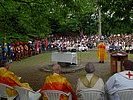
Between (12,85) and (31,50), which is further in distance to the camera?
(31,50)

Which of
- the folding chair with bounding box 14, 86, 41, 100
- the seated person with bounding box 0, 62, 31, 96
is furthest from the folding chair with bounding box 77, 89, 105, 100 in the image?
the seated person with bounding box 0, 62, 31, 96

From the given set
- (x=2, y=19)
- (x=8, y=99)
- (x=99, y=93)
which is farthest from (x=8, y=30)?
(x=99, y=93)

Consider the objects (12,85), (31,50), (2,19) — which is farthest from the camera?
(31,50)

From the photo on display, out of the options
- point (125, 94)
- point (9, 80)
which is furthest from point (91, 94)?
point (9, 80)

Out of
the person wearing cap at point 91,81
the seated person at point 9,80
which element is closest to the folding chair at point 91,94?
the person wearing cap at point 91,81

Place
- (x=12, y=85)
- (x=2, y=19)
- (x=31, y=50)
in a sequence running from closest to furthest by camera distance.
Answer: (x=12, y=85) → (x=2, y=19) → (x=31, y=50)

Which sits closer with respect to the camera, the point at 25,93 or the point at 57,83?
the point at 57,83

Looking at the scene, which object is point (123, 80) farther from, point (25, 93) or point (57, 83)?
point (25, 93)

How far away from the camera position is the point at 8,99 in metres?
10.2

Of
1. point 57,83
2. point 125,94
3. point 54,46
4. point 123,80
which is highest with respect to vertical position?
point 123,80

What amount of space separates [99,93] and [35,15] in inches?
433

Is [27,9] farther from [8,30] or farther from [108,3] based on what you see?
[108,3]

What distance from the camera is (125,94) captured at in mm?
8938

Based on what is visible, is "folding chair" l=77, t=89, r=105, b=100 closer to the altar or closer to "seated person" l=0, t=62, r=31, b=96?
"seated person" l=0, t=62, r=31, b=96
